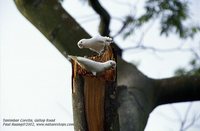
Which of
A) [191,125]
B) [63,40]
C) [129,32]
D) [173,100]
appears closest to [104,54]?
[63,40]

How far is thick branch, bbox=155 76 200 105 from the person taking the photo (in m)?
1.25

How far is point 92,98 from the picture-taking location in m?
0.68

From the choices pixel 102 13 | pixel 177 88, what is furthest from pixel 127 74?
pixel 102 13

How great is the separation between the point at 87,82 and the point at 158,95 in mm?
608

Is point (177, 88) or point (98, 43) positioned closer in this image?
point (98, 43)

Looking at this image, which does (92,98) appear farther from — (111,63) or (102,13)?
(102,13)

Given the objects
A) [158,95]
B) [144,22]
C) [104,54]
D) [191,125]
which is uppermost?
[144,22]

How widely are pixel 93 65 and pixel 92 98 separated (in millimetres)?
56

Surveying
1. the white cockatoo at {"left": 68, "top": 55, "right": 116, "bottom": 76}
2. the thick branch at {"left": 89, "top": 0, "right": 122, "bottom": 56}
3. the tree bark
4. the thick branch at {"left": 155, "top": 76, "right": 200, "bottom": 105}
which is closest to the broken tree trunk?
the white cockatoo at {"left": 68, "top": 55, "right": 116, "bottom": 76}

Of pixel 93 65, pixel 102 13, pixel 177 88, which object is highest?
pixel 102 13

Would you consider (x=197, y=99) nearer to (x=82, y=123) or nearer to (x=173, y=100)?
(x=173, y=100)

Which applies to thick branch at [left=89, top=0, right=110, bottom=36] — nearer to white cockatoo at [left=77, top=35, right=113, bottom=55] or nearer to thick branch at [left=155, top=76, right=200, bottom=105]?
thick branch at [left=155, top=76, right=200, bottom=105]

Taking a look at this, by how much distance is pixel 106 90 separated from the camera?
2.27 ft

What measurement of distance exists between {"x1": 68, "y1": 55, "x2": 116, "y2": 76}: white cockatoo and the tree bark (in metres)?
0.39
